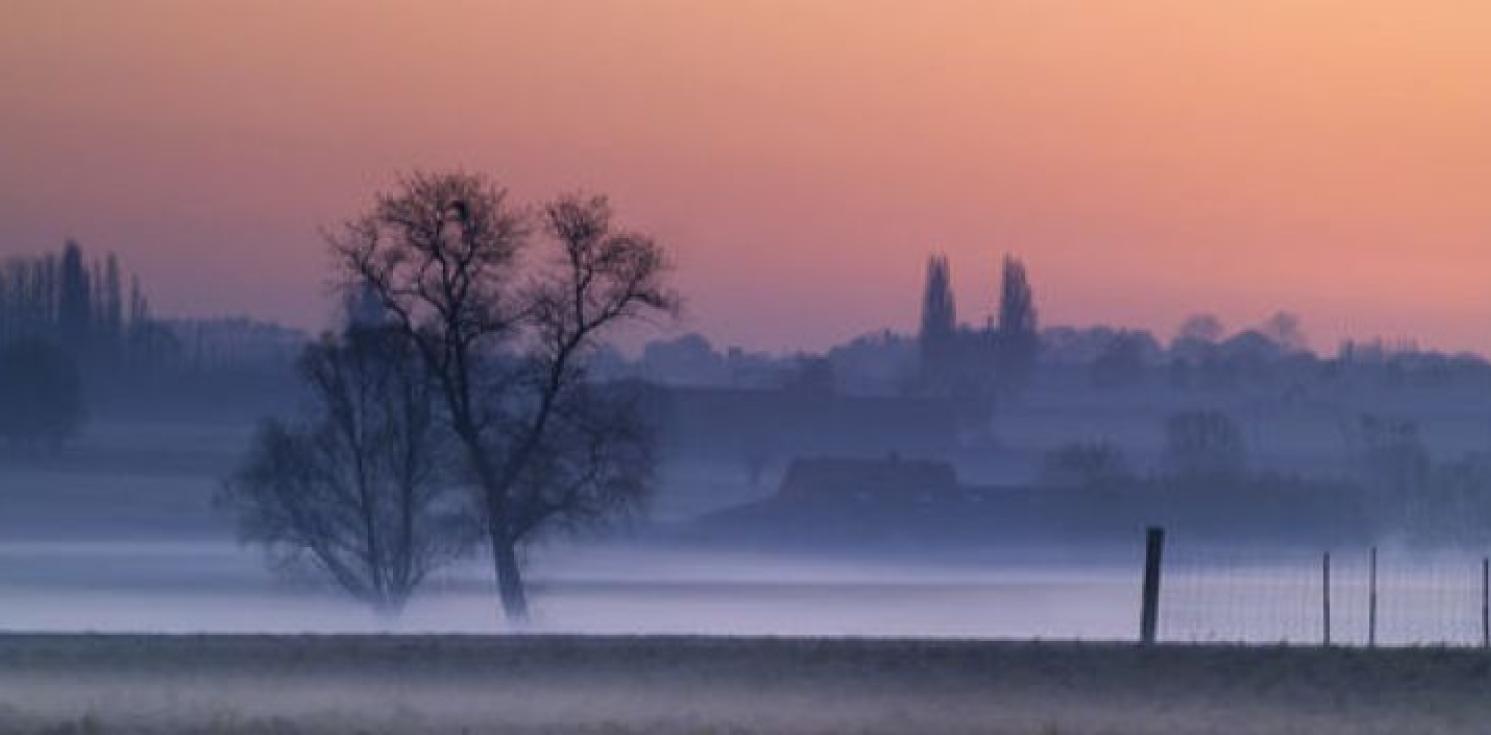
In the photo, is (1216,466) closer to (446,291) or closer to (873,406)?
(873,406)

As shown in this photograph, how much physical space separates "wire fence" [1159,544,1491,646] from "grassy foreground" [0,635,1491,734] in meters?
3.89

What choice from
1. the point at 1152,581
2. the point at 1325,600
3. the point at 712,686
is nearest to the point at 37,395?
the point at 1325,600

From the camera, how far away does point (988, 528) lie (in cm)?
14512

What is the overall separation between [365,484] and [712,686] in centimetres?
4058

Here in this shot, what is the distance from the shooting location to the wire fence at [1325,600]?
4500 centimetres

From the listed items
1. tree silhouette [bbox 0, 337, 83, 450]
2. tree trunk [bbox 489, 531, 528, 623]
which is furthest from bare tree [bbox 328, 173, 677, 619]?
tree silhouette [bbox 0, 337, 83, 450]

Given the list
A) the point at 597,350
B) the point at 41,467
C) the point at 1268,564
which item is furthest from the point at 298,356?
the point at 41,467

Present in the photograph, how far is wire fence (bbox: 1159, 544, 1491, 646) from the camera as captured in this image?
Result: 45.0 m

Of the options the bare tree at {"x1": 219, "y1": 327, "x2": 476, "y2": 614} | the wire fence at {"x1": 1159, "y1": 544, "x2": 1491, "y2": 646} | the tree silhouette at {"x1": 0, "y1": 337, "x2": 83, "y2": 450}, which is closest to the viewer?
the wire fence at {"x1": 1159, "y1": 544, "x2": 1491, "y2": 646}

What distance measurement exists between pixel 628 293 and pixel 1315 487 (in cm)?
8746

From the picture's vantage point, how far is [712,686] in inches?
1227

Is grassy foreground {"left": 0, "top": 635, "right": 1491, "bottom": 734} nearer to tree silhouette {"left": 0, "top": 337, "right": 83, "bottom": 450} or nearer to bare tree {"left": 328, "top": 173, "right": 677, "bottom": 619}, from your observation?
bare tree {"left": 328, "top": 173, "right": 677, "bottom": 619}

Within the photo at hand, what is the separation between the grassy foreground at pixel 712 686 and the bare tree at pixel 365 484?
33.5 metres

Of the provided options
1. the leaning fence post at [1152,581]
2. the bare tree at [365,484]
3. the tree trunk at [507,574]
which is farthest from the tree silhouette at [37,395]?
the leaning fence post at [1152,581]
